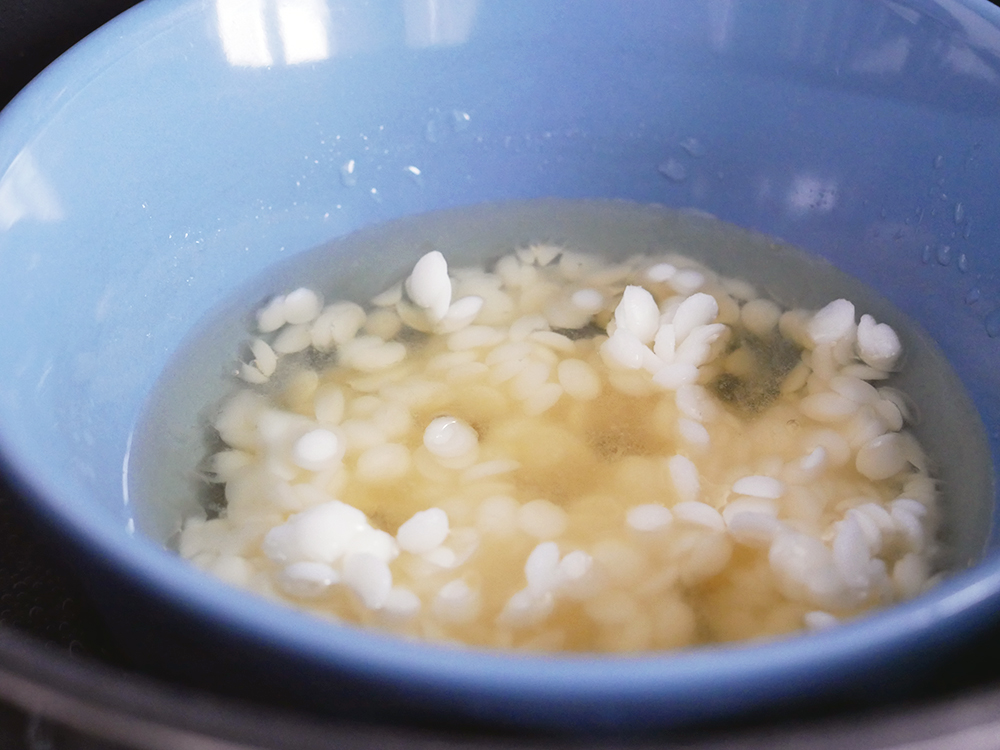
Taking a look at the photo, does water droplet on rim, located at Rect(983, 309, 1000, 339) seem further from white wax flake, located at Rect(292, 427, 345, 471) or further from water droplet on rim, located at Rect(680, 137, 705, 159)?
white wax flake, located at Rect(292, 427, 345, 471)

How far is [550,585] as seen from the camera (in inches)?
23.3

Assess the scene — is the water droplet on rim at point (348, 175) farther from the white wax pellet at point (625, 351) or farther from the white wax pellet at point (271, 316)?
the white wax pellet at point (625, 351)

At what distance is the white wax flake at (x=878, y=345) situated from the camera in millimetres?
773

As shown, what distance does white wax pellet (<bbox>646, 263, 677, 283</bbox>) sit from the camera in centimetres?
86

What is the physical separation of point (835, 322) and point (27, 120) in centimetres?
63

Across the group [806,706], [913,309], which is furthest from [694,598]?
[913,309]

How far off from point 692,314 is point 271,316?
1.19 ft

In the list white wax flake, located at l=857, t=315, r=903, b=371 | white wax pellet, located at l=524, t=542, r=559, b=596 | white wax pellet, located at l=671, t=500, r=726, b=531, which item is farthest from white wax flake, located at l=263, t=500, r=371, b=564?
white wax flake, located at l=857, t=315, r=903, b=371

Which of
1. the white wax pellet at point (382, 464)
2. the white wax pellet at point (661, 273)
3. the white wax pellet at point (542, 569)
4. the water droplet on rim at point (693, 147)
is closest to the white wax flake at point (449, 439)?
the white wax pellet at point (382, 464)

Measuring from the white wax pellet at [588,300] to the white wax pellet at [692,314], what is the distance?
0.08 m

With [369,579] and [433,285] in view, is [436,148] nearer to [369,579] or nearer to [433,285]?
[433,285]

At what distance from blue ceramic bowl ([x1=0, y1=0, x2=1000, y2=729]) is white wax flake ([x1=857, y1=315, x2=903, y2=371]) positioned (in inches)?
1.6

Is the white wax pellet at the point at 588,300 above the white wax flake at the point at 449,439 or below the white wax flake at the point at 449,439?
above

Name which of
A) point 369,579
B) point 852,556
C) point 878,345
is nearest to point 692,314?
point 878,345
